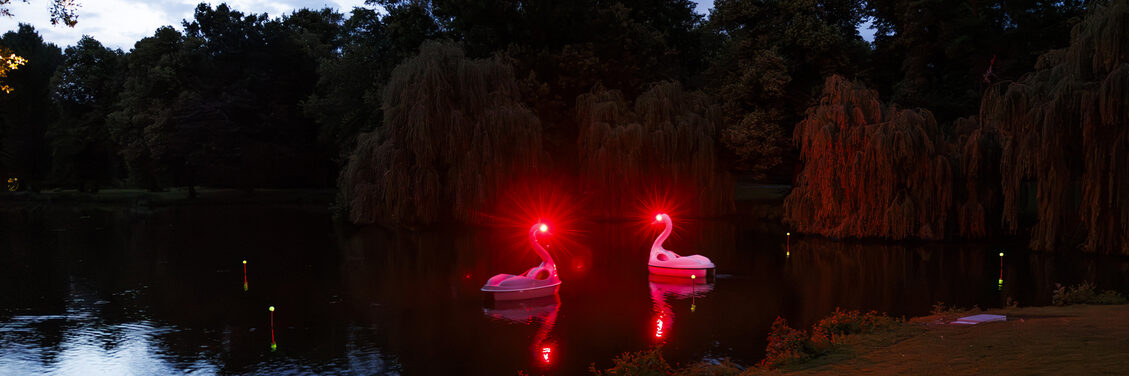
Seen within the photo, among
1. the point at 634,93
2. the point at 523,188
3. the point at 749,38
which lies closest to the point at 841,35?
the point at 749,38

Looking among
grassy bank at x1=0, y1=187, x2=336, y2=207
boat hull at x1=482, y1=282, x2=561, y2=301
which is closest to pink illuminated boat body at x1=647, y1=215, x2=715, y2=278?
boat hull at x1=482, y1=282, x2=561, y2=301

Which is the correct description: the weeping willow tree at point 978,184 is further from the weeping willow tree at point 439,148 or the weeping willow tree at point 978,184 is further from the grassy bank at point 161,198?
the grassy bank at point 161,198

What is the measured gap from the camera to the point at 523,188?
37.5 m

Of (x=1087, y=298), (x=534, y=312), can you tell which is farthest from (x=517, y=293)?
(x=1087, y=298)

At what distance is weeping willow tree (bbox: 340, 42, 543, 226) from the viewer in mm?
35406

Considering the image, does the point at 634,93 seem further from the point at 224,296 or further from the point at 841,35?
the point at 224,296

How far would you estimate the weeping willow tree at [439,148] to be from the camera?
35.4m

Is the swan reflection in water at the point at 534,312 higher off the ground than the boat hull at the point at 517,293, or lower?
lower

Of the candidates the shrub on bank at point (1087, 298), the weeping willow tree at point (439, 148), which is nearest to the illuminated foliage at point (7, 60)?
the shrub on bank at point (1087, 298)

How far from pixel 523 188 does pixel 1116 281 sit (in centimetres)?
2366

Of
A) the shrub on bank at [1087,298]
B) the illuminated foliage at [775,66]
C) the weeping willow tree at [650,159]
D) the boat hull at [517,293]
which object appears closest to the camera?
the shrub on bank at [1087,298]

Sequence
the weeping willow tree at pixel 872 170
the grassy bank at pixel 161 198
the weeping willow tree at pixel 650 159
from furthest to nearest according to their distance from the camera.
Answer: the grassy bank at pixel 161 198 < the weeping willow tree at pixel 650 159 < the weeping willow tree at pixel 872 170

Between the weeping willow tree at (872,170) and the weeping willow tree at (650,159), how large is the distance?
28.0 ft

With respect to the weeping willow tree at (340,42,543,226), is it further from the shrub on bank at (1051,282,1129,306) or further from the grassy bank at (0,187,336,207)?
the shrub on bank at (1051,282,1129,306)
